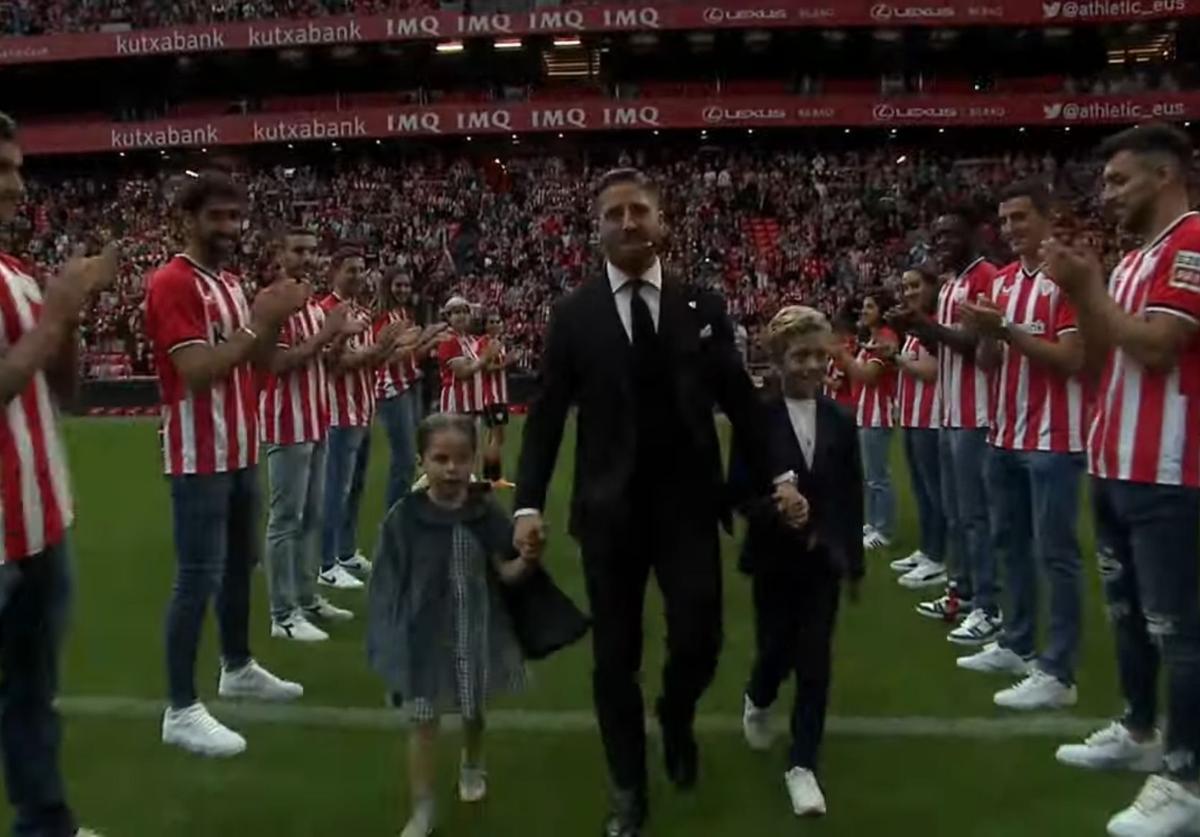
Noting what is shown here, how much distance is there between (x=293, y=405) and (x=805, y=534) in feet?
11.5

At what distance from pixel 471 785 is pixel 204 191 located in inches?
105

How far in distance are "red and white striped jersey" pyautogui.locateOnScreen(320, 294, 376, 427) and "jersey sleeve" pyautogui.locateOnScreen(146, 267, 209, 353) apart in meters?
2.65

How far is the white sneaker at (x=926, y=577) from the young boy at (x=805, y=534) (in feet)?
12.3

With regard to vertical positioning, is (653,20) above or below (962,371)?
above

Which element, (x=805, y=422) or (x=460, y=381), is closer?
(x=805, y=422)

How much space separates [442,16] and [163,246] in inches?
420

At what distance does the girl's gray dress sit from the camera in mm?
4531

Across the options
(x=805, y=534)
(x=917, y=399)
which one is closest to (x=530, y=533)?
(x=805, y=534)

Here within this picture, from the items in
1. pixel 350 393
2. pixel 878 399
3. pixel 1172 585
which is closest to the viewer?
pixel 1172 585

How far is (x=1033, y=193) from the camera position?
5.89 metres

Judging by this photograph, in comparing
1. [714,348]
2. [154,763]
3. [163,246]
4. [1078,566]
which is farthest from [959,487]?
[163,246]

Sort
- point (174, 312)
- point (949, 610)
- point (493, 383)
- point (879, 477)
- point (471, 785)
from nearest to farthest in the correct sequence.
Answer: point (471, 785) → point (174, 312) → point (949, 610) → point (879, 477) → point (493, 383)

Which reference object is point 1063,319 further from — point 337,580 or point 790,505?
point 337,580

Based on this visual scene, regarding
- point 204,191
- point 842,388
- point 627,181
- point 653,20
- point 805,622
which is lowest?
point 805,622
